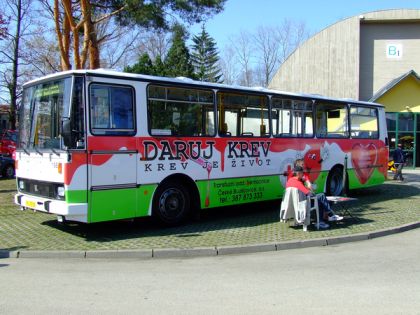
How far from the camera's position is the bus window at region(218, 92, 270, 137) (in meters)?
11.0

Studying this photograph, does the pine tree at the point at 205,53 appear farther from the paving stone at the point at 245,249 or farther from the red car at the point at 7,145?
the paving stone at the point at 245,249

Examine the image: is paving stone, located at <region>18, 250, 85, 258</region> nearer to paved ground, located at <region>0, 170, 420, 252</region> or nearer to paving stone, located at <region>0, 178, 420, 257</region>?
paving stone, located at <region>0, 178, 420, 257</region>

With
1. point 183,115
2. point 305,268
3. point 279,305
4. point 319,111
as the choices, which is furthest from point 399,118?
point 279,305

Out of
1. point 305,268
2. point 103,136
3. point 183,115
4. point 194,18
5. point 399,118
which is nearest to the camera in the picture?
point 305,268

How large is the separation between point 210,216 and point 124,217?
3.26 metres

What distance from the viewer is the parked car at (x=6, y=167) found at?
2138 cm

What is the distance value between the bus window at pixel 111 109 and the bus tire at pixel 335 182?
731cm

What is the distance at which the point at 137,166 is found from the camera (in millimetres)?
9258

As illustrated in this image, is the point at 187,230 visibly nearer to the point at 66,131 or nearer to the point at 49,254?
the point at 49,254

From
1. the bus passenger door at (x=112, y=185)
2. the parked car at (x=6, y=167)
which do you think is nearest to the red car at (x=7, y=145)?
the parked car at (x=6, y=167)

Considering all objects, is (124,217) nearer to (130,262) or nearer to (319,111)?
(130,262)

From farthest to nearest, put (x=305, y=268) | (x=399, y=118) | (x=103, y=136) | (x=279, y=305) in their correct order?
(x=399, y=118), (x=103, y=136), (x=305, y=268), (x=279, y=305)

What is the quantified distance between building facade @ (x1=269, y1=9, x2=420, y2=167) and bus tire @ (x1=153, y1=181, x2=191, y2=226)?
22023 mm

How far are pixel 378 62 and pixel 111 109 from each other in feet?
84.6
